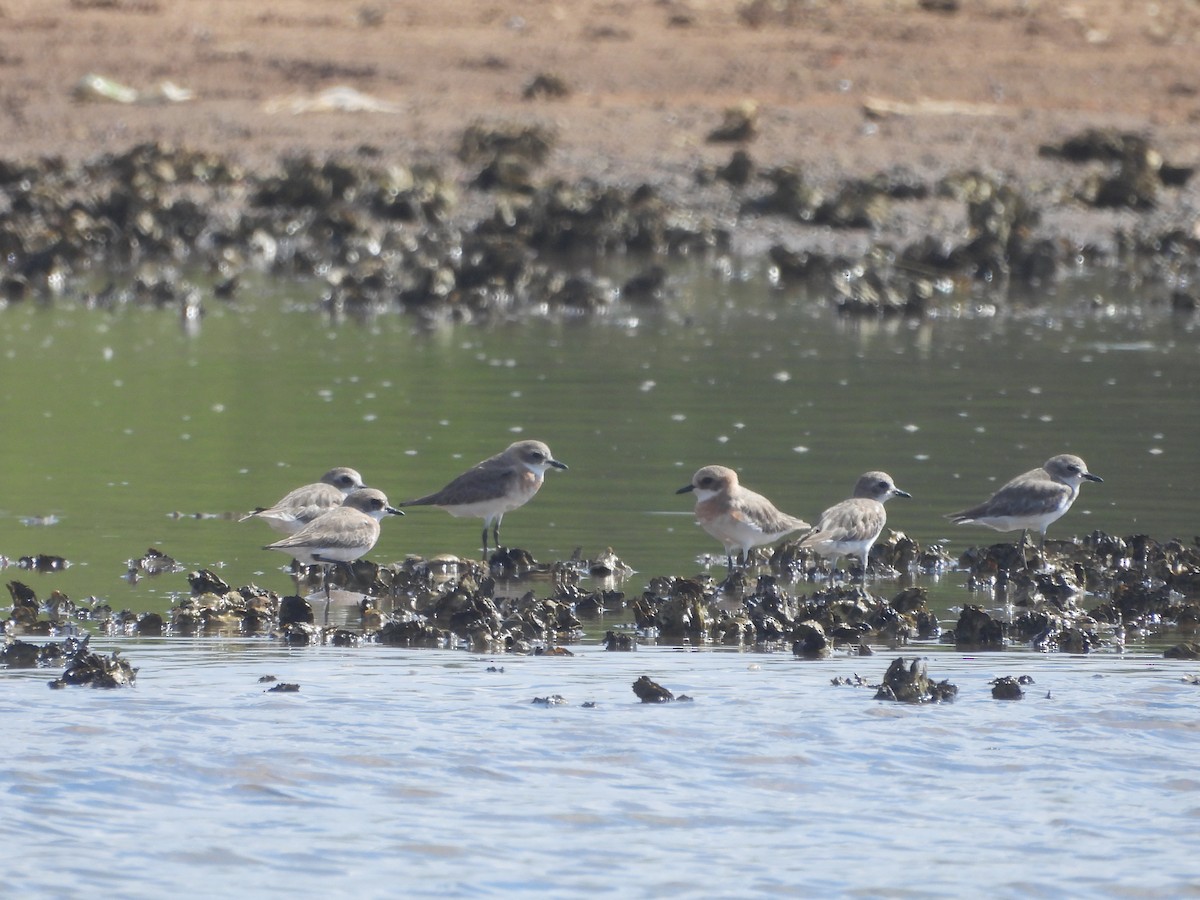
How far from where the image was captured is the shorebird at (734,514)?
482 inches

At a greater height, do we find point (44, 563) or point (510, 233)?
point (510, 233)

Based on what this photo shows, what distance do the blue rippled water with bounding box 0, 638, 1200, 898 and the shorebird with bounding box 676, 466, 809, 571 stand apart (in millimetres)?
1876

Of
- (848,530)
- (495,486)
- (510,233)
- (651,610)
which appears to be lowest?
(651,610)

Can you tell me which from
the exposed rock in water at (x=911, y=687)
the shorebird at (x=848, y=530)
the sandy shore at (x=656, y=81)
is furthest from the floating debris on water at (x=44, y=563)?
the sandy shore at (x=656, y=81)

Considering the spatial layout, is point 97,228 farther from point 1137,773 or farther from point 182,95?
point 1137,773

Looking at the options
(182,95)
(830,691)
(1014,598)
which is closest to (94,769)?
(830,691)

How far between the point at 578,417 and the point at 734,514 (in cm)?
542

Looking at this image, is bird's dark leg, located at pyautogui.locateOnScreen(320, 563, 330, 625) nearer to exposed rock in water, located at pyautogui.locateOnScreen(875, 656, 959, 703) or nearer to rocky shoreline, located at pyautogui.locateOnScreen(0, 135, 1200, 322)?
exposed rock in water, located at pyautogui.locateOnScreen(875, 656, 959, 703)

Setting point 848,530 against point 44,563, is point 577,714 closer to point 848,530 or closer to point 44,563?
point 848,530

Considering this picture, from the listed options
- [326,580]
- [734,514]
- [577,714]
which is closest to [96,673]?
[577,714]

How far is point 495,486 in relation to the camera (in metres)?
12.8

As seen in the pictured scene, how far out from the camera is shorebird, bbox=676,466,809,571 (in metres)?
12.2

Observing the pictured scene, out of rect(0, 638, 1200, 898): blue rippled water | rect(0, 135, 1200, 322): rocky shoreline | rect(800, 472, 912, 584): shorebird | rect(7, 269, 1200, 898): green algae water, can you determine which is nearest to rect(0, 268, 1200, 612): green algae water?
rect(7, 269, 1200, 898): green algae water

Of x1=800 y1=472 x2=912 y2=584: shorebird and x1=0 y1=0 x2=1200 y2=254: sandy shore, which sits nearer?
x1=800 y1=472 x2=912 y2=584: shorebird
